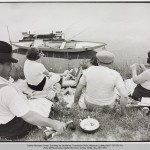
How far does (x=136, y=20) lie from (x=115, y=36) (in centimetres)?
30

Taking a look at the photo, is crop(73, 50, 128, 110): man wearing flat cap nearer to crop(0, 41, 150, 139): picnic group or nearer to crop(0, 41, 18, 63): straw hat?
crop(0, 41, 150, 139): picnic group

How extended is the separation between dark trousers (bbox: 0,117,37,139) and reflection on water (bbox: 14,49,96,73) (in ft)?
2.78

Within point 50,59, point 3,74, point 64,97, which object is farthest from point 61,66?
point 3,74

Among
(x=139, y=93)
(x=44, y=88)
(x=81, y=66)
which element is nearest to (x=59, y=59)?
(x=81, y=66)

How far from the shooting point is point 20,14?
3441mm

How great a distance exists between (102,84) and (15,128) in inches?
39.3

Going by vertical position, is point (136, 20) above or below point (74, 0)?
below

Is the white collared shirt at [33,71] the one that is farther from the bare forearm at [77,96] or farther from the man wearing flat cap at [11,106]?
the man wearing flat cap at [11,106]

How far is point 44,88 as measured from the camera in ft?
11.8

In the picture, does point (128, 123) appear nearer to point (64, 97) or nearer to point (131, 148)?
point (131, 148)

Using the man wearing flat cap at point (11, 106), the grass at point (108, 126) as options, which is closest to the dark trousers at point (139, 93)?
the grass at point (108, 126)

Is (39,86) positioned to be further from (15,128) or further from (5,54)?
(5,54)

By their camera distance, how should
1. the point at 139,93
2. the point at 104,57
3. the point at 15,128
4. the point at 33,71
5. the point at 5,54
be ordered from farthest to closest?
the point at 33,71, the point at 139,93, the point at 104,57, the point at 15,128, the point at 5,54

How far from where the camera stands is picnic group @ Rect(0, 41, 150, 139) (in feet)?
8.41
